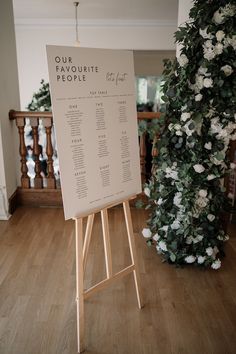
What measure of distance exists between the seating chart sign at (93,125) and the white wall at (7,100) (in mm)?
1666

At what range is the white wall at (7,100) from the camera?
9.53ft

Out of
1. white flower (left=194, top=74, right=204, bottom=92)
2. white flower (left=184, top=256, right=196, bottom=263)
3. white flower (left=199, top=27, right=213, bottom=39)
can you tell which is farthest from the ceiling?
white flower (left=184, top=256, right=196, bottom=263)

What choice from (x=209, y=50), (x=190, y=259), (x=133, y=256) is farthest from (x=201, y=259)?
(x=209, y=50)

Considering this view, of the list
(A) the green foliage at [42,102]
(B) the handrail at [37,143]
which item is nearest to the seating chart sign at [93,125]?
(B) the handrail at [37,143]

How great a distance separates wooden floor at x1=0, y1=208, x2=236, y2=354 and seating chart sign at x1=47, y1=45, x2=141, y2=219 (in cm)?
74

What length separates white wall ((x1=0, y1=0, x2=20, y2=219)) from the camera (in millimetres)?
2906

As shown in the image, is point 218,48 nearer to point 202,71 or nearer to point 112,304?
point 202,71

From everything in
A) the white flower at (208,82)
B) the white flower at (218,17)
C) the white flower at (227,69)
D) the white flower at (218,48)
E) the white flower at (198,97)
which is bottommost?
the white flower at (198,97)

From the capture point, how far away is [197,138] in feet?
6.52

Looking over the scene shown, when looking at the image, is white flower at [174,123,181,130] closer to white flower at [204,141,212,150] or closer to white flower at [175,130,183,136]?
white flower at [175,130,183,136]

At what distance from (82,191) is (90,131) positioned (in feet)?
0.99

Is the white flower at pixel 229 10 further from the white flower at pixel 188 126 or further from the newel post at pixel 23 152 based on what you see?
the newel post at pixel 23 152

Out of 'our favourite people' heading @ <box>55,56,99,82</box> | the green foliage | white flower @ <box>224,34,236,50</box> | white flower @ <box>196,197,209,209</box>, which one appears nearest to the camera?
'our favourite people' heading @ <box>55,56,99,82</box>

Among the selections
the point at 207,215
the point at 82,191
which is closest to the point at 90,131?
the point at 82,191
